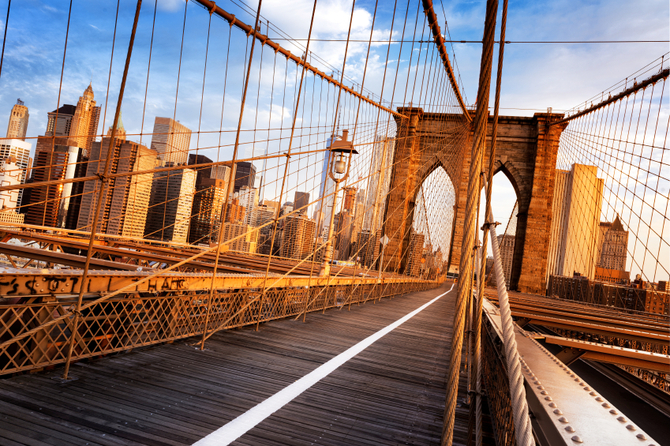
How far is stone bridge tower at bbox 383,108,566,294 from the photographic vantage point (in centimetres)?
2188

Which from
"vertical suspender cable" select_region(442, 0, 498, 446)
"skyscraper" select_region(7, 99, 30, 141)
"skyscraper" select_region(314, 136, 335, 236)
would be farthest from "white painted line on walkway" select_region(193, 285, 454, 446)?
"skyscraper" select_region(7, 99, 30, 141)

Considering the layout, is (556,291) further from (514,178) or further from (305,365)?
(305,365)

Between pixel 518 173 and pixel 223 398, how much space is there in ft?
79.3

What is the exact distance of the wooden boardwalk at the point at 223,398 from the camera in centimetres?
200

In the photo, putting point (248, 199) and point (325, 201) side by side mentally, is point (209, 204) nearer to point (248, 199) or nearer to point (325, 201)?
point (248, 199)

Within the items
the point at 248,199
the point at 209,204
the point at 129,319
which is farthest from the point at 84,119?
the point at 129,319

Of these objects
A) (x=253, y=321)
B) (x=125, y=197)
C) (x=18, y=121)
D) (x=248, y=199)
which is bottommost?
(x=253, y=321)

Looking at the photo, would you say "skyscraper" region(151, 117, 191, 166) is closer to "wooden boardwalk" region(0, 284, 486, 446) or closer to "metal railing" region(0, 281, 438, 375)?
"metal railing" region(0, 281, 438, 375)

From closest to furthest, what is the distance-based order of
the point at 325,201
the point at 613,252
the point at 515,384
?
1. the point at 515,384
2. the point at 325,201
3. the point at 613,252

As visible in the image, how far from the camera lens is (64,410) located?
2119mm

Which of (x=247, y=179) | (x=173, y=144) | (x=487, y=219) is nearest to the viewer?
(x=487, y=219)

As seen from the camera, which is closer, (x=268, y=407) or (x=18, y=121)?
(x=268, y=407)

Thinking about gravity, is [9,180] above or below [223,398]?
above

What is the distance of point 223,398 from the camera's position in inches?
99.7
